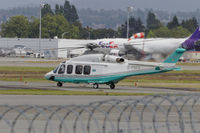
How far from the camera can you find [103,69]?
1705 inches

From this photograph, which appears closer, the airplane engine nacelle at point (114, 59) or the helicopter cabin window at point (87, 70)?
the airplane engine nacelle at point (114, 59)

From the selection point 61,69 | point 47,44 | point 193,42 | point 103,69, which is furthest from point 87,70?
point 47,44

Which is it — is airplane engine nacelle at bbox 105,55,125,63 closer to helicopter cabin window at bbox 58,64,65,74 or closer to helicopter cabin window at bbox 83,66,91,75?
helicopter cabin window at bbox 83,66,91,75

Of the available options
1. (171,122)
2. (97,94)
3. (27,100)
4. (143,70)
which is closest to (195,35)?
(143,70)

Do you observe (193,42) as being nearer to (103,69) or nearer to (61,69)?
(103,69)

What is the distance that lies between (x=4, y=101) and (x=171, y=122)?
11.6 meters

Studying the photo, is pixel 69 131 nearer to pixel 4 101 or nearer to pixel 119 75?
pixel 4 101

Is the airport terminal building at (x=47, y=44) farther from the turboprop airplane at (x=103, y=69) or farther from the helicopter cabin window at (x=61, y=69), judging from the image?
the turboprop airplane at (x=103, y=69)

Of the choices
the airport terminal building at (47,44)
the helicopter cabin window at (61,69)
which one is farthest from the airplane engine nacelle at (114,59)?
the airport terminal building at (47,44)

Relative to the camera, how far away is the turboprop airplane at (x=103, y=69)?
4275cm

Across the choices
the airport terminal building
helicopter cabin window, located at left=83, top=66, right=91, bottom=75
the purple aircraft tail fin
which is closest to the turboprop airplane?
helicopter cabin window, located at left=83, top=66, right=91, bottom=75

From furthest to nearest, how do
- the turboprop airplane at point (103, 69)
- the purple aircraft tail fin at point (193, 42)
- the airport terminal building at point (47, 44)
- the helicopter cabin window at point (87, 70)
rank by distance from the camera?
the airport terminal building at point (47, 44) < the purple aircraft tail fin at point (193, 42) < the helicopter cabin window at point (87, 70) < the turboprop airplane at point (103, 69)

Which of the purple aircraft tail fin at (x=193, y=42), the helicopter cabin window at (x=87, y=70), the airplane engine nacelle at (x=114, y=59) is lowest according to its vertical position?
the helicopter cabin window at (x=87, y=70)

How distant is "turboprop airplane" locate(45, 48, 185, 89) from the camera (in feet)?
140
